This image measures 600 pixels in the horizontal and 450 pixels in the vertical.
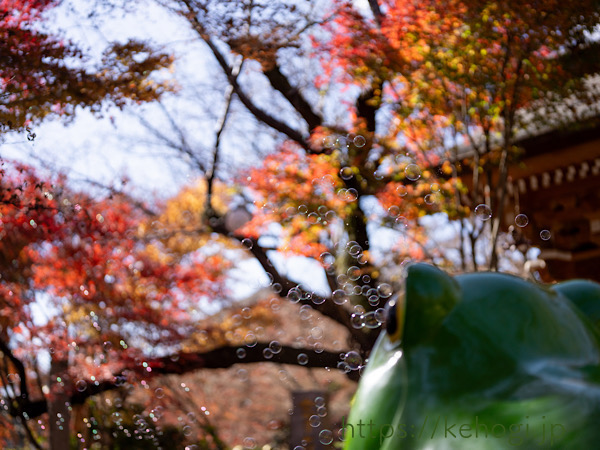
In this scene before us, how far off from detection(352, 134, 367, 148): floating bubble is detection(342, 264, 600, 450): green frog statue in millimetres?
6308

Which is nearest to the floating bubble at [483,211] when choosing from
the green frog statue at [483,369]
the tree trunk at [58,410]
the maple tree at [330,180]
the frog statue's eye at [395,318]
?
the maple tree at [330,180]

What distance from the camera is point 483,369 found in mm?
1338

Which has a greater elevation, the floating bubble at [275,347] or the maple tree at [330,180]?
the maple tree at [330,180]

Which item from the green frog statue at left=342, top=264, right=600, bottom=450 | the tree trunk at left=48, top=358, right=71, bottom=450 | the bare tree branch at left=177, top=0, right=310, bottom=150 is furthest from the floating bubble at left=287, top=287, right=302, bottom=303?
the green frog statue at left=342, top=264, right=600, bottom=450

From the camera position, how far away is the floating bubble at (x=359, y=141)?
25.9 feet

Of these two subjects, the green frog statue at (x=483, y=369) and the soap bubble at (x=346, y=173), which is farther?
the soap bubble at (x=346, y=173)

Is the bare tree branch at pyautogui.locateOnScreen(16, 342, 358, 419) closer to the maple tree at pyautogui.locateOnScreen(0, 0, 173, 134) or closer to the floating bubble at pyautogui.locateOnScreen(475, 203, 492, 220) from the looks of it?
the floating bubble at pyautogui.locateOnScreen(475, 203, 492, 220)

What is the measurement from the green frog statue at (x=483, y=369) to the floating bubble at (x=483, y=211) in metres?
5.33

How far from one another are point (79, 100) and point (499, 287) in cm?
488

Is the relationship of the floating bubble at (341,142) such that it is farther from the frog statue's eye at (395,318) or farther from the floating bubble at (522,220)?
the frog statue's eye at (395,318)

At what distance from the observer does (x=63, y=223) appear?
23.3 feet

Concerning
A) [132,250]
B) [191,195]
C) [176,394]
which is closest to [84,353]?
[132,250]

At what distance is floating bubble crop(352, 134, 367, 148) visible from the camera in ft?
25.9

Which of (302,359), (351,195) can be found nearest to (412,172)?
(351,195)
